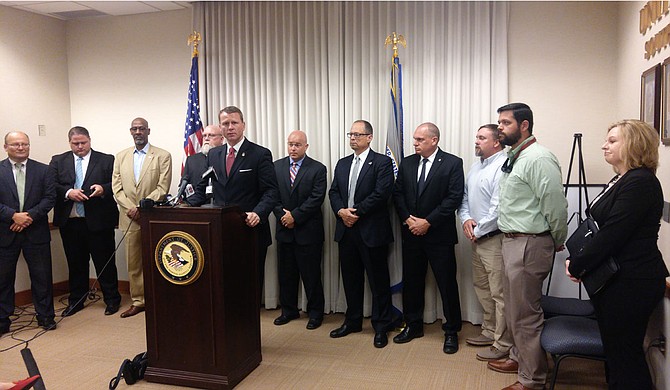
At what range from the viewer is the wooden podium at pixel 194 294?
3.12 m

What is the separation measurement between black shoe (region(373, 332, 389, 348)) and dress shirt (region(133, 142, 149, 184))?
2667 mm

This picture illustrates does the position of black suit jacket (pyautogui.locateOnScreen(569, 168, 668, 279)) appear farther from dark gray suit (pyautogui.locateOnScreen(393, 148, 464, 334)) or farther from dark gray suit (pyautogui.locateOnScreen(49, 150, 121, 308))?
dark gray suit (pyautogui.locateOnScreen(49, 150, 121, 308))

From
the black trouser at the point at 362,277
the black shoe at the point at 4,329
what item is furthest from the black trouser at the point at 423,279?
the black shoe at the point at 4,329

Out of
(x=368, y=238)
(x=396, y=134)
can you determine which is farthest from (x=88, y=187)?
(x=396, y=134)

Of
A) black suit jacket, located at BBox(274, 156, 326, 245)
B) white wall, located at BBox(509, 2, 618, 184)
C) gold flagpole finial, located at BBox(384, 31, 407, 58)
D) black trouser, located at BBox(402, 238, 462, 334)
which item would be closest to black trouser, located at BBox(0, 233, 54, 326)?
black suit jacket, located at BBox(274, 156, 326, 245)

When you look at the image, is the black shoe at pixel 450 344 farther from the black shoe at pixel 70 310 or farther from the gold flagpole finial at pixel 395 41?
the black shoe at pixel 70 310

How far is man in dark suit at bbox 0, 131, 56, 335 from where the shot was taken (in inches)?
175

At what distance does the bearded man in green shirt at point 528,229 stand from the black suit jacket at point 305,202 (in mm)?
1780

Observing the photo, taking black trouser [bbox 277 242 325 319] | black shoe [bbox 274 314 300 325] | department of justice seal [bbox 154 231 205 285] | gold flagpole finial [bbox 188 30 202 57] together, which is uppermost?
gold flagpole finial [bbox 188 30 202 57]

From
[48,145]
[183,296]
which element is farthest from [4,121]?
[183,296]

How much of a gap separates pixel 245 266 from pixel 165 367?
806mm

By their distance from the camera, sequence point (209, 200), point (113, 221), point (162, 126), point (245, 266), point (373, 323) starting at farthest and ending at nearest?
point (162, 126) → point (113, 221) → point (373, 323) → point (209, 200) → point (245, 266)

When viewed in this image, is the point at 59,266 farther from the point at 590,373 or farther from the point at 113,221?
the point at 590,373

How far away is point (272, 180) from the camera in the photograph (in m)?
3.83
